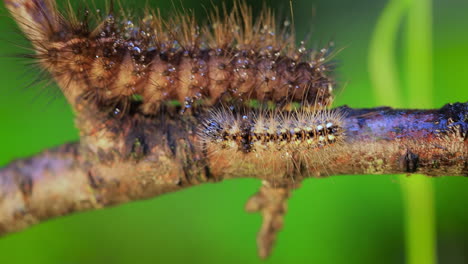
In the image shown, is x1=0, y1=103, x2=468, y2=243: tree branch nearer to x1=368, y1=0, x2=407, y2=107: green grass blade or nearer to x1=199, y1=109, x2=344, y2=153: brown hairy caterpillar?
x1=199, y1=109, x2=344, y2=153: brown hairy caterpillar

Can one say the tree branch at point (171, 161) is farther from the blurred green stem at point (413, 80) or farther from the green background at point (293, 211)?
the blurred green stem at point (413, 80)

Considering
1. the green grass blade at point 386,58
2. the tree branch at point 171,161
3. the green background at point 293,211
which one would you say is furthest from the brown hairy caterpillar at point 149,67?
the green grass blade at point 386,58

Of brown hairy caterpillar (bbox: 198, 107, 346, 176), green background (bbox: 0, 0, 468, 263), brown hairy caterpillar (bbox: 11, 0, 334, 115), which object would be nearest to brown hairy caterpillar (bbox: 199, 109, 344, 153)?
brown hairy caterpillar (bbox: 198, 107, 346, 176)

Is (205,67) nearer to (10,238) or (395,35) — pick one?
(395,35)

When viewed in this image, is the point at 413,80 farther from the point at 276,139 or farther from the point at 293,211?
the point at 276,139

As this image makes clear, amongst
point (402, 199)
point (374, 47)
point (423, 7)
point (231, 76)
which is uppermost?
point (423, 7)

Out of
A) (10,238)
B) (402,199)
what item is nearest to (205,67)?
(402,199)

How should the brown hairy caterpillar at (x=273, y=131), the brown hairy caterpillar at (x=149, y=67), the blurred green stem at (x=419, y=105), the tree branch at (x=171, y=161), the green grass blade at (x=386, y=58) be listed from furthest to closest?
1. the green grass blade at (x=386, y=58)
2. the blurred green stem at (x=419, y=105)
3. the brown hairy caterpillar at (x=149, y=67)
4. the brown hairy caterpillar at (x=273, y=131)
5. the tree branch at (x=171, y=161)
